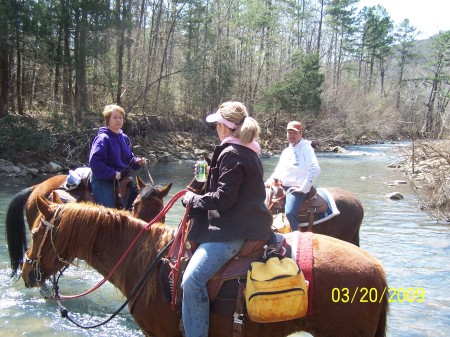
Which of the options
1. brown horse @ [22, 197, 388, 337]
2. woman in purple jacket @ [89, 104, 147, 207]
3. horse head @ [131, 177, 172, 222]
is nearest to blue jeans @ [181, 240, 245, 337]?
brown horse @ [22, 197, 388, 337]

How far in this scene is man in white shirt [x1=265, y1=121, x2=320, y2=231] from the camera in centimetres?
592

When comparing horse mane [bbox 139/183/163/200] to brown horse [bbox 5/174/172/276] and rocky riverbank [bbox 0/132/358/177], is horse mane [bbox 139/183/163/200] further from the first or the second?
rocky riverbank [bbox 0/132/358/177]

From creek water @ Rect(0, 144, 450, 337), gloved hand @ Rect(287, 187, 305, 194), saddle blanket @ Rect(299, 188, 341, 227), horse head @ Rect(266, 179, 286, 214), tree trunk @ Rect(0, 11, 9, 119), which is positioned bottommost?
creek water @ Rect(0, 144, 450, 337)

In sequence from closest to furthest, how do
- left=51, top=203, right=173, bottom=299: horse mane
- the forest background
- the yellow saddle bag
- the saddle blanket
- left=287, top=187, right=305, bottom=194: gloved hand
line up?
1. the yellow saddle bag
2. left=51, top=203, right=173, bottom=299: horse mane
3. left=287, top=187, right=305, bottom=194: gloved hand
4. the saddle blanket
5. the forest background

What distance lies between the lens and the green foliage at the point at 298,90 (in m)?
34.4

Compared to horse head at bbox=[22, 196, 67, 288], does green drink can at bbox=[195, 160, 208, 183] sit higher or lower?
higher

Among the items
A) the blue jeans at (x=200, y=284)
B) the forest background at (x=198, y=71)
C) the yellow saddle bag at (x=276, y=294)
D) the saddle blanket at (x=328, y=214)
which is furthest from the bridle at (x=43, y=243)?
the forest background at (x=198, y=71)

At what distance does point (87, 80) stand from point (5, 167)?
30.4 feet

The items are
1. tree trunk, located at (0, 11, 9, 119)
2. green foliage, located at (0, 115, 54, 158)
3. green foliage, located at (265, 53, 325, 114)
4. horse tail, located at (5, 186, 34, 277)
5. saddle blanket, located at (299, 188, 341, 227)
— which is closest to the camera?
horse tail, located at (5, 186, 34, 277)

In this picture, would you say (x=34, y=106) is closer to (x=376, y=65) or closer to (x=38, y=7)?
(x=38, y=7)

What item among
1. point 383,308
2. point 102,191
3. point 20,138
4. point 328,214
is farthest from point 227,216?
point 20,138

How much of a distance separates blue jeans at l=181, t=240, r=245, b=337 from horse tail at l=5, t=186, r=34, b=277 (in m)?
3.44

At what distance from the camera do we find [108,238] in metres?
3.19

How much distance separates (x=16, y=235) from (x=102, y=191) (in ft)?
4.08
